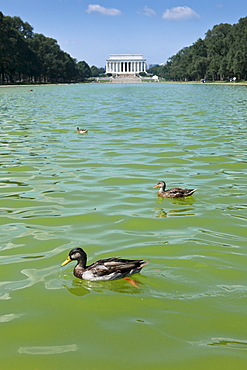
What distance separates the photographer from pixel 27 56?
456 ft

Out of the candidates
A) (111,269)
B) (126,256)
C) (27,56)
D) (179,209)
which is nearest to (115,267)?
(111,269)

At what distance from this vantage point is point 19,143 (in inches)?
779

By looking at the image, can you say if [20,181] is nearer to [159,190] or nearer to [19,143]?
[159,190]

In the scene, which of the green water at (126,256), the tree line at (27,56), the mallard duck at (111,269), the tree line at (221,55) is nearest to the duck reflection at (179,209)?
the green water at (126,256)

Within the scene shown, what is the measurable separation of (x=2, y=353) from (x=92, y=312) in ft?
4.21

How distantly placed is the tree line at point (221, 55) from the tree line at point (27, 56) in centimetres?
4749

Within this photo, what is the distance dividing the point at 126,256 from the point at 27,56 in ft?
460

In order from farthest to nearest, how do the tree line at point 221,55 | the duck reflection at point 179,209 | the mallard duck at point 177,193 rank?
the tree line at point 221,55
the mallard duck at point 177,193
the duck reflection at point 179,209

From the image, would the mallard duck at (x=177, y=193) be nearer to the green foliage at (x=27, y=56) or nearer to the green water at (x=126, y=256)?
the green water at (x=126, y=256)

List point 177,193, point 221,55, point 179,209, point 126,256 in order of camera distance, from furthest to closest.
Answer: point 221,55
point 177,193
point 179,209
point 126,256

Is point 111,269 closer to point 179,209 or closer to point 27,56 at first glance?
point 179,209

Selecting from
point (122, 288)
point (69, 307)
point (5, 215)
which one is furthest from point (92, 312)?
point (5, 215)

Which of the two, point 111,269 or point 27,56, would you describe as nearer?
point 111,269

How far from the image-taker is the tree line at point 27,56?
11900 cm
